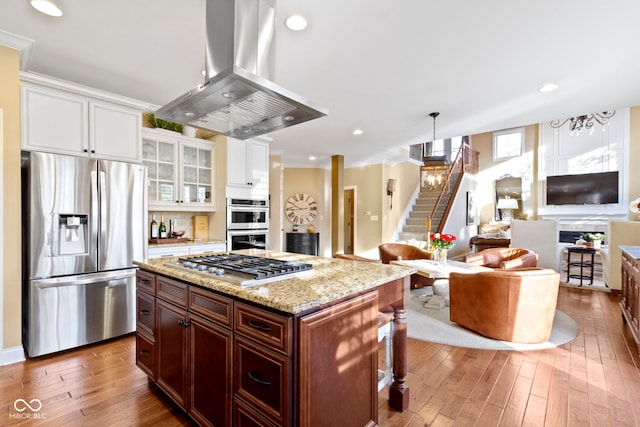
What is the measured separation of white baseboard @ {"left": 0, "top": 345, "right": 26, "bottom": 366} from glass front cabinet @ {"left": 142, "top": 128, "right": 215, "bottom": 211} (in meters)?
1.69

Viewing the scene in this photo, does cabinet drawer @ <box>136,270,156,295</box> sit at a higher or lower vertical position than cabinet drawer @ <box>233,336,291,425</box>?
higher

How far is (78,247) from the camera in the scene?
9.07 ft

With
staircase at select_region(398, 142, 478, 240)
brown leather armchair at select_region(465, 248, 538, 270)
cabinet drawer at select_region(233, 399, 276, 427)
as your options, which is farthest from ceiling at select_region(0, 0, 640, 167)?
staircase at select_region(398, 142, 478, 240)

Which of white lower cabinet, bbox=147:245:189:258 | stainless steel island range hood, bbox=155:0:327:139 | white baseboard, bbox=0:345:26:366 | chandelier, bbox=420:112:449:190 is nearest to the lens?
stainless steel island range hood, bbox=155:0:327:139

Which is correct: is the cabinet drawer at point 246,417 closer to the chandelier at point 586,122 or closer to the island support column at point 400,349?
the island support column at point 400,349

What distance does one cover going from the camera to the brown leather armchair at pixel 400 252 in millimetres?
4947

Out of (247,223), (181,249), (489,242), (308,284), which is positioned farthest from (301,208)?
(308,284)

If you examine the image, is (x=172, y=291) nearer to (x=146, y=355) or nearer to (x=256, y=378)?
(x=146, y=355)

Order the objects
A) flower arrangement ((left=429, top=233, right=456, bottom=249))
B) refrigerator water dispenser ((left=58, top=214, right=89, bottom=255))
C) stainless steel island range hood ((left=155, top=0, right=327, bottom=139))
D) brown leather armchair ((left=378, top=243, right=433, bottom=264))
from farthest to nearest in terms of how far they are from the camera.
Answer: brown leather armchair ((left=378, top=243, right=433, bottom=264)) → flower arrangement ((left=429, top=233, right=456, bottom=249)) → refrigerator water dispenser ((left=58, top=214, right=89, bottom=255)) → stainless steel island range hood ((left=155, top=0, right=327, bottom=139))

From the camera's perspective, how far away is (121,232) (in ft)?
9.85

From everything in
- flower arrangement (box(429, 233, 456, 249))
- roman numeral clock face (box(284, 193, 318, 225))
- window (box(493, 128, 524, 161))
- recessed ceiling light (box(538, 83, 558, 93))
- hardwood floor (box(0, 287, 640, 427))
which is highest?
window (box(493, 128, 524, 161))

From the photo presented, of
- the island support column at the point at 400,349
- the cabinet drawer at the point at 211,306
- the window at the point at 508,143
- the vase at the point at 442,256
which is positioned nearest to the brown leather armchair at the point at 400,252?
the vase at the point at 442,256

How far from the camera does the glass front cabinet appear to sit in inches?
145

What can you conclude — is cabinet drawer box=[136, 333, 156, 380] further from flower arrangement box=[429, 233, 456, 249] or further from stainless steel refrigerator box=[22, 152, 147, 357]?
flower arrangement box=[429, 233, 456, 249]
